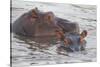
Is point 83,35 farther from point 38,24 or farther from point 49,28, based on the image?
point 38,24

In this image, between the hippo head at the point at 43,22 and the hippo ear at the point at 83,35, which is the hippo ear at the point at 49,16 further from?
→ the hippo ear at the point at 83,35

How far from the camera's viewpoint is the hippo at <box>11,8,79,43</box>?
7.57ft

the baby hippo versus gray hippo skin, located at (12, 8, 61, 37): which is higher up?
gray hippo skin, located at (12, 8, 61, 37)

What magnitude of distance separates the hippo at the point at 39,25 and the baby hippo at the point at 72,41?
2.6 inches

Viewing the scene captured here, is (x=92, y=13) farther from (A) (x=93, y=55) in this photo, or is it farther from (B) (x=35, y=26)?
(B) (x=35, y=26)

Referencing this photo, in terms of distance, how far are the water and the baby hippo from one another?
0.21 feet

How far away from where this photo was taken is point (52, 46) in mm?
2432

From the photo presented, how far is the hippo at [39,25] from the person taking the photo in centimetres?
231

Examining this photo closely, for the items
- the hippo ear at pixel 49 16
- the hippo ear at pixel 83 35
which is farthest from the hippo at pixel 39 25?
the hippo ear at pixel 83 35

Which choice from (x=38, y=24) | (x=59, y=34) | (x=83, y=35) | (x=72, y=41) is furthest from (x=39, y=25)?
(x=83, y=35)

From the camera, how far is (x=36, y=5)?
2.38 metres

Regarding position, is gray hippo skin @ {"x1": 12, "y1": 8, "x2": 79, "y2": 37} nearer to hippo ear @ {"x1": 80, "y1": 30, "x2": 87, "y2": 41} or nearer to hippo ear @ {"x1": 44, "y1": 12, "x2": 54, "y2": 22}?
hippo ear @ {"x1": 44, "y1": 12, "x2": 54, "y2": 22}

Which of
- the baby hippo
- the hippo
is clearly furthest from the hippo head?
the baby hippo
